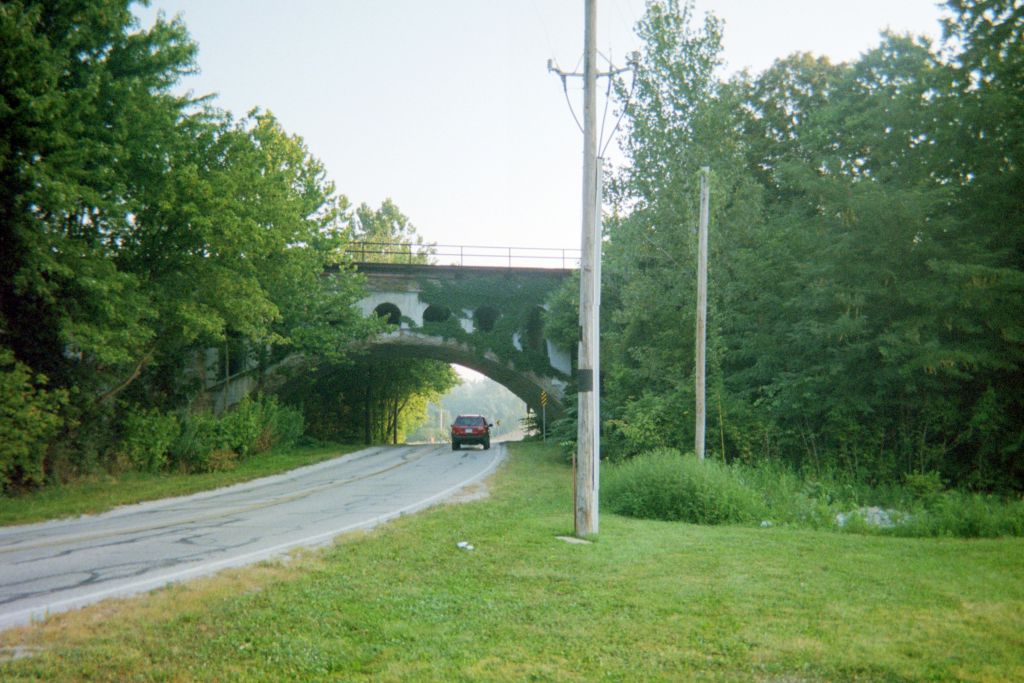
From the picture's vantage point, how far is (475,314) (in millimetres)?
40188

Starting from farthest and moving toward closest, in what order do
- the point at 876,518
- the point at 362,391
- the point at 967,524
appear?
the point at 362,391, the point at 876,518, the point at 967,524

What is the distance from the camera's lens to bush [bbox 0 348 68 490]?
15.7m

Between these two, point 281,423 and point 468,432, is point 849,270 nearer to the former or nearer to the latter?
point 468,432

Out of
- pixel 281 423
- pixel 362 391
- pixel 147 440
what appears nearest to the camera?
pixel 147 440

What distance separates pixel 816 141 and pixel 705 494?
15115mm

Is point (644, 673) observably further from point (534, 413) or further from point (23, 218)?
point (534, 413)

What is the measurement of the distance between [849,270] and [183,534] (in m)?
15.9

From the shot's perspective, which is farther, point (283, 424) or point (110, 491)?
point (283, 424)

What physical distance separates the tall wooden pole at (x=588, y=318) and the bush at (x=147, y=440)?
15.5 m

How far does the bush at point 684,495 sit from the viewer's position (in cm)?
1322

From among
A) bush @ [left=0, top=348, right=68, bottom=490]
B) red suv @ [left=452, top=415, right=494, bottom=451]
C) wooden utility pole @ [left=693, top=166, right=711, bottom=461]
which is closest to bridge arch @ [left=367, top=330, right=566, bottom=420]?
red suv @ [left=452, top=415, right=494, bottom=451]

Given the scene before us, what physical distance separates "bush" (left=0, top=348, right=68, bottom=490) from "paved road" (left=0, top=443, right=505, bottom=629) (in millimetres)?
Result: 2643

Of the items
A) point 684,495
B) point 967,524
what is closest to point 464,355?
point 684,495

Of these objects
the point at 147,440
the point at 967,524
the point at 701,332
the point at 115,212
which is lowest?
the point at 967,524
